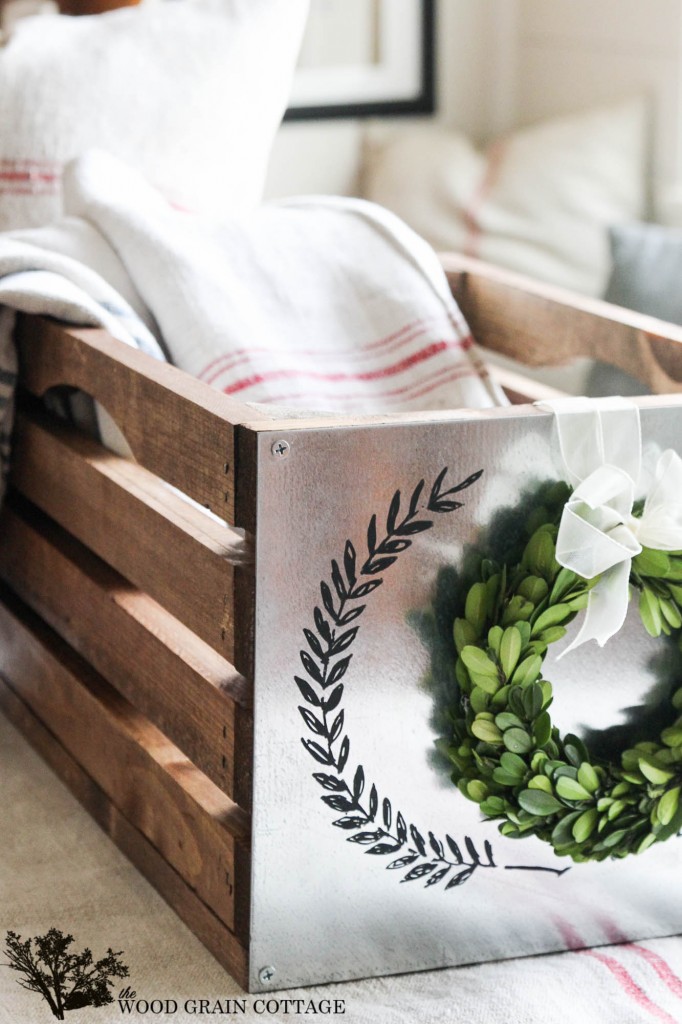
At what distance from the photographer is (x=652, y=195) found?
1.88 meters

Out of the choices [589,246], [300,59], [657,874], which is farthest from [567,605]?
[300,59]

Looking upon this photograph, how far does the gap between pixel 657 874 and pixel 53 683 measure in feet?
1.56

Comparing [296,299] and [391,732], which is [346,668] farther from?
[296,299]

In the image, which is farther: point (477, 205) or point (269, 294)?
Result: point (477, 205)

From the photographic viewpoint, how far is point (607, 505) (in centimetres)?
81

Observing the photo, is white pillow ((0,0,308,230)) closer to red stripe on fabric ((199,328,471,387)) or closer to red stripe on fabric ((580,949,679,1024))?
red stripe on fabric ((199,328,471,387))

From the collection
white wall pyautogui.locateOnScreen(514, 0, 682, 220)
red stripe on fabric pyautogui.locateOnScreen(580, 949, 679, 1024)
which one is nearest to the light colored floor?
red stripe on fabric pyautogui.locateOnScreen(580, 949, 679, 1024)

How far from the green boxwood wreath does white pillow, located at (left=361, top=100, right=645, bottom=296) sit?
1028mm

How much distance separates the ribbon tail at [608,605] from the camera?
2.61 ft

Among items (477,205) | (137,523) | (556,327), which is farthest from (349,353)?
(477,205)

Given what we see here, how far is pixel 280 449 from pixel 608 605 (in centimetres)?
21

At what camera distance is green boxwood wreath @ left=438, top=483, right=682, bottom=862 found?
80cm

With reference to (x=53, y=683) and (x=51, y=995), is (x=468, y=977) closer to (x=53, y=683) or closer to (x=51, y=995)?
(x=51, y=995)

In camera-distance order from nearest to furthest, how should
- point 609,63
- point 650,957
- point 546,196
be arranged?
1. point 650,957
2. point 546,196
3. point 609,63
